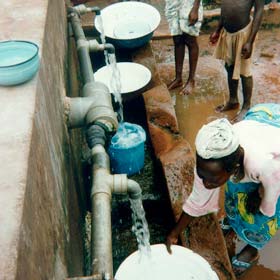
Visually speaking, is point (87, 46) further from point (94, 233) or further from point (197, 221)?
point (94, 233)

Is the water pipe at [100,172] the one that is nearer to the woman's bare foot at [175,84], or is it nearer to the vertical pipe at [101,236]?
the vertical pipe at [101,236]

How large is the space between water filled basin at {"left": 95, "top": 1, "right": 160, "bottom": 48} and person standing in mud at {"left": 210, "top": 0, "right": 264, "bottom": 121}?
3.58ft

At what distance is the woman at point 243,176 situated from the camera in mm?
2662

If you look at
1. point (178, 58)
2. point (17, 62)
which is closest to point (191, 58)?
point (178, 58)

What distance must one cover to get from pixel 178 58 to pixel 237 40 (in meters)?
1.09

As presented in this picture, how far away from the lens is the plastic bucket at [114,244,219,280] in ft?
9.67

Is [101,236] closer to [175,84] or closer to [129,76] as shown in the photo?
[129,76]

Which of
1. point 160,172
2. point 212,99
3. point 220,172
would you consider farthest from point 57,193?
point 212,99

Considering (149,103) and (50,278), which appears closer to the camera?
(50,278)

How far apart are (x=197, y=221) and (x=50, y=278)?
1.74 meters

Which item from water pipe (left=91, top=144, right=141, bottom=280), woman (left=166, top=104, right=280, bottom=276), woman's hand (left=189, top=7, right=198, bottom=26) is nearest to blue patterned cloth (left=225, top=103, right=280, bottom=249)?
woman (left=166, top=104, right=280, bottom=276)

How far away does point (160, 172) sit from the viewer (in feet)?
13.3

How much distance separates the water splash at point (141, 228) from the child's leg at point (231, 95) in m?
2.18

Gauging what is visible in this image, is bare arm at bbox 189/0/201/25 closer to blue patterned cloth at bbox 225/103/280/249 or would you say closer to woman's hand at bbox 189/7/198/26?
woman's hand at bbox 189/7/198/26
